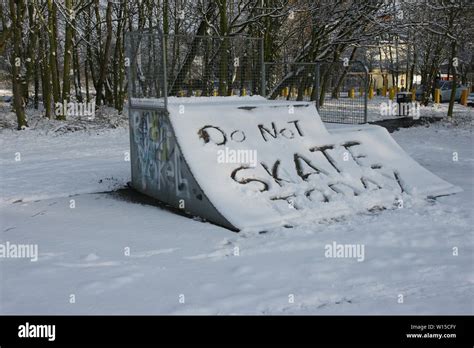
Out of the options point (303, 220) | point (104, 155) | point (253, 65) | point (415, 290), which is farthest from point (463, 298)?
point (104, 155)

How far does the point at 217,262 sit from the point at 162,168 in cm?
327

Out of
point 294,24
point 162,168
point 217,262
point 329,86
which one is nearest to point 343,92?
point 329,86

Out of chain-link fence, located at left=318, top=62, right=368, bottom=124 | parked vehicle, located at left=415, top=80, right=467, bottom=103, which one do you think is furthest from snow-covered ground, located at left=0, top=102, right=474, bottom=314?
parked vehicle, located at left=415, top=80, right=467, bottom=103

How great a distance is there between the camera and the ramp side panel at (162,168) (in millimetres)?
7680

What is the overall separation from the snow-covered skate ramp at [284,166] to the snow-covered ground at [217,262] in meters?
0.44

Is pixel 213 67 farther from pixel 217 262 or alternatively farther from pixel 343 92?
pixel 217 262

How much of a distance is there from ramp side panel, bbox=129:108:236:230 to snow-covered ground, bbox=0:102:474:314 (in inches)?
12.2

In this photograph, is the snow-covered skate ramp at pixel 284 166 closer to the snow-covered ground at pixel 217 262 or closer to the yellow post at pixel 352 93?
the snow-covered ground at pixel 217 262

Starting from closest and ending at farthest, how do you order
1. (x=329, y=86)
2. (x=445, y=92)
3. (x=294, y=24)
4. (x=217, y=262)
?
(x=217, y=262) < (x=329, y=86) < (x=294, y=24) < (x=445, y=92)

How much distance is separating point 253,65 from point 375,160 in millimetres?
4186

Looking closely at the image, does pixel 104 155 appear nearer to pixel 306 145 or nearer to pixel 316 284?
pixel 306 145

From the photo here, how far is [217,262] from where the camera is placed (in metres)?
5.73

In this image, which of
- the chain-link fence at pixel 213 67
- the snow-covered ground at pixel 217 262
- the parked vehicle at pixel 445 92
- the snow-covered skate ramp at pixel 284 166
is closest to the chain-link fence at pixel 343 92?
the chain-link fence at pixel 213 67

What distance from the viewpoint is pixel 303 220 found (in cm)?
737
